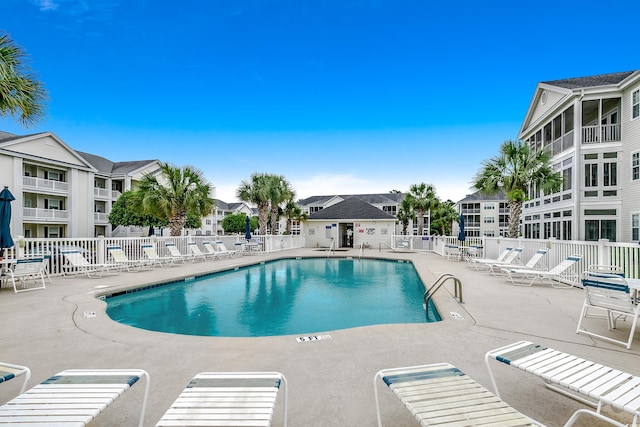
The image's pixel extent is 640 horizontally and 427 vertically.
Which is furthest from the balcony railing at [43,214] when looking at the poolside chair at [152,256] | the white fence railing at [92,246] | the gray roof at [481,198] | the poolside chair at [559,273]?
the gray roof at [481,198]

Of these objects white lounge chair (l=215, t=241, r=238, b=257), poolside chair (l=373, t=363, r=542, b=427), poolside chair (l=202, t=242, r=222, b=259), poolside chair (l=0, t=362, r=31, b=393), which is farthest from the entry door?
poolside chair (l=0, t=362, r=31, b=393)

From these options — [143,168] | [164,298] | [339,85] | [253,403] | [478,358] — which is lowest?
[164,298]

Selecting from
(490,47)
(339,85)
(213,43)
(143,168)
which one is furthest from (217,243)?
(143,168)

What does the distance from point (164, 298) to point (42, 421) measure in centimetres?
758

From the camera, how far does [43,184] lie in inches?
1001

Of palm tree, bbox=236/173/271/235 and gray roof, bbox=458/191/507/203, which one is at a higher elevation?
gray roof, bbox=458/191/507/203

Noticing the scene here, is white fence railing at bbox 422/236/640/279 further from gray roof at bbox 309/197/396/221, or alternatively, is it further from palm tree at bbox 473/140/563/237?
gray roof at bbox 309/197/396/221

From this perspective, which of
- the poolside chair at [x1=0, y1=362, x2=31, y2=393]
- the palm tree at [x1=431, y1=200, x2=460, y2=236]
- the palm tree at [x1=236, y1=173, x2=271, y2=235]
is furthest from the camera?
the palm tree at [x1=431, y1=200, x2=460, y2=236]

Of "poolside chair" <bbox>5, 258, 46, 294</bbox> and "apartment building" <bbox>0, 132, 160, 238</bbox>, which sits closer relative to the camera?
"poolside chair" <bbox>5, 258, 46, 294</bbox>

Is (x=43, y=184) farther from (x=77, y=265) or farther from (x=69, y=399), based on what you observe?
(x=69, y=399)

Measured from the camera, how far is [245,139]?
88.4ft

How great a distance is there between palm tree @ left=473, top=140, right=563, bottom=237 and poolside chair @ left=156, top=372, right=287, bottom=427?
14382 mm

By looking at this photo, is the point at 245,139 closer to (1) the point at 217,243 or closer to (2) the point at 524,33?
(1) the point at 217,243

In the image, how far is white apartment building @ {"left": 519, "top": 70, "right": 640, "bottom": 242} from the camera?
14.0m
